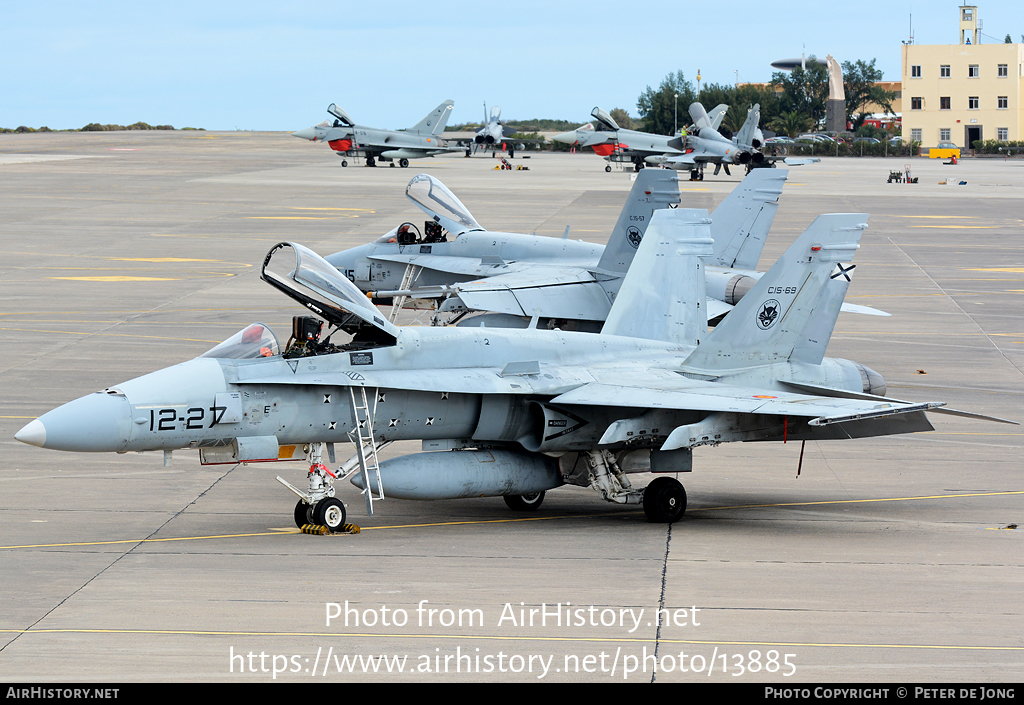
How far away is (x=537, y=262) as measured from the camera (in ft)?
88.8

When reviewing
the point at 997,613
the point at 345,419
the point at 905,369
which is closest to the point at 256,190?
the point at 905,369

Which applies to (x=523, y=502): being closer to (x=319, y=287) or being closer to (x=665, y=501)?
(x=665, y=501)

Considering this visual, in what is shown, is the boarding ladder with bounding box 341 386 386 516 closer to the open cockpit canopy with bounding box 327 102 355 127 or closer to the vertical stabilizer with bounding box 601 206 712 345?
the vertical stabilizer with bounding box 601 206 712 345

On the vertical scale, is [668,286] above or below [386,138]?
below

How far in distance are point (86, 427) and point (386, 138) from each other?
82261 millimetres

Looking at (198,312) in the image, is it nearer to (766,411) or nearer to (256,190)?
(766,411)

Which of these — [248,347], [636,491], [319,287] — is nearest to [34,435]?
[248,347]

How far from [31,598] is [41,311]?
2230 centimetres

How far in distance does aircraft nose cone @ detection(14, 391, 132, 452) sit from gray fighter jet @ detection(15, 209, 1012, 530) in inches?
0.7

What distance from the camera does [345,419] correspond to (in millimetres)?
14336

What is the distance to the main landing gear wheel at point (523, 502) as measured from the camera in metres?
15.9

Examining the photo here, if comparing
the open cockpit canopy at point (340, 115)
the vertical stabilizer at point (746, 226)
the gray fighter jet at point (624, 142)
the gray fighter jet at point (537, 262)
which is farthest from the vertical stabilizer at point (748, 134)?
the vertical stabilizer at point (746, 226)

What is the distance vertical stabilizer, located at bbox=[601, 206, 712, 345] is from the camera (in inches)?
704

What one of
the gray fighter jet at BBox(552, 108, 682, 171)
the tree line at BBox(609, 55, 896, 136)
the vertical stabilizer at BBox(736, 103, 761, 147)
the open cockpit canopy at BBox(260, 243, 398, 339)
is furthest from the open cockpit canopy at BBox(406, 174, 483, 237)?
the tree line at BBox(609, 55, 896, 136)
